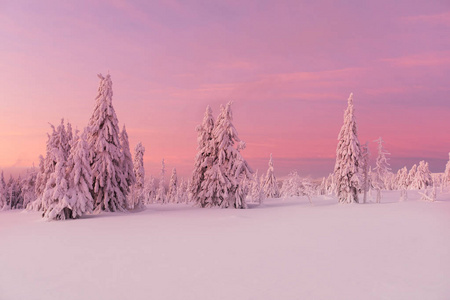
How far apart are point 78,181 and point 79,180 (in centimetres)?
18

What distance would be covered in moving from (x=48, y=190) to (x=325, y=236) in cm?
1959

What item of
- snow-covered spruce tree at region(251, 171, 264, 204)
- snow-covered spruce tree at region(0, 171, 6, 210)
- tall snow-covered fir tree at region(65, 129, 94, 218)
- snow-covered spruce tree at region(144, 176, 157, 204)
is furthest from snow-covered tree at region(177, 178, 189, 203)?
tall snow-covered fir tree at region(65, 129, 94, 218)

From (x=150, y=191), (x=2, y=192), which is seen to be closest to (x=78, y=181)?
(x=2, y=192)

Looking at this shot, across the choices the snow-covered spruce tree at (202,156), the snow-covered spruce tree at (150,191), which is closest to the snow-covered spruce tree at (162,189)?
the snow-covered spruce tree at (150,191)

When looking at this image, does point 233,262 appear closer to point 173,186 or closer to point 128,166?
point 128,166

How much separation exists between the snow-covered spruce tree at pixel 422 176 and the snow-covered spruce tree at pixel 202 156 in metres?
76.7

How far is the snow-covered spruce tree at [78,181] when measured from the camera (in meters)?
22.5

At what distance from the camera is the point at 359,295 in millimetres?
8531

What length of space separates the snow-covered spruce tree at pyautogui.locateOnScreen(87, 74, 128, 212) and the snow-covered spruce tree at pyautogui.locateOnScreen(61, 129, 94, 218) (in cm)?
251

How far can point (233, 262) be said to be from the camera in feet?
36.2

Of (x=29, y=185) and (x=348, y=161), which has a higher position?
(x=348, y=161)

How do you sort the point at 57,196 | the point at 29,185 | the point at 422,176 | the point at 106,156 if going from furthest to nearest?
the point at 422,176, the point at 29,185, the point at 106,156, the point at 57,196

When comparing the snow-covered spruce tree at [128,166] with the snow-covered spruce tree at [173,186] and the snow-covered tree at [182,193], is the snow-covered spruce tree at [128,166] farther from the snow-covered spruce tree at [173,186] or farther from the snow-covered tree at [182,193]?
the snow-covered tree at [182,193]

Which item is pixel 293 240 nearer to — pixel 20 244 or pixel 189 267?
pixel 189 267
